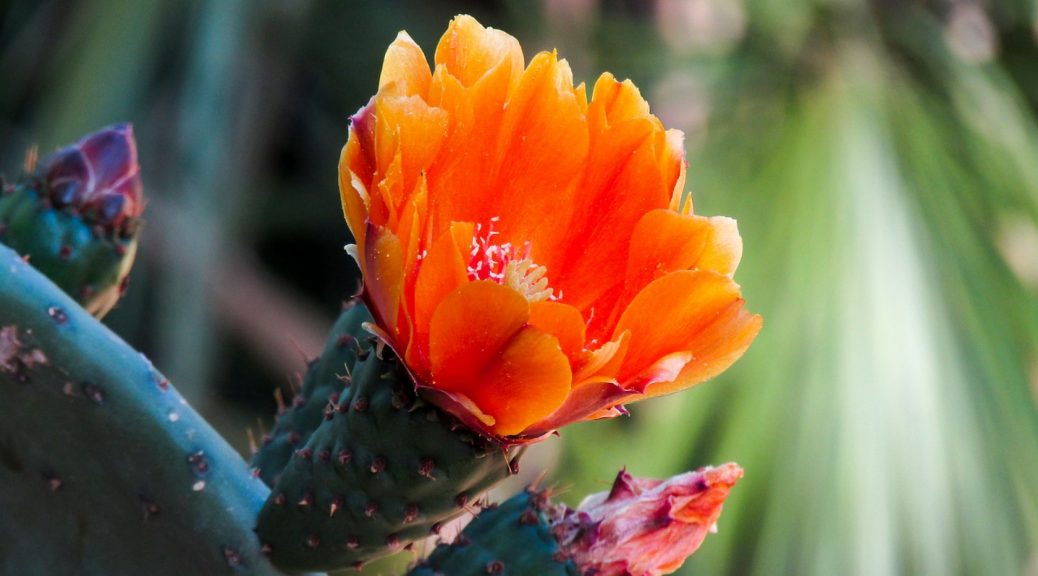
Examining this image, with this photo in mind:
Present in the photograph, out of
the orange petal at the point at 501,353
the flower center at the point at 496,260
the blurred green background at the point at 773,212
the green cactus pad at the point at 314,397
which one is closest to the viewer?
the orange petal at the point at 501,353

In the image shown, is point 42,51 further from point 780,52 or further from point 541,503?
point 541,503

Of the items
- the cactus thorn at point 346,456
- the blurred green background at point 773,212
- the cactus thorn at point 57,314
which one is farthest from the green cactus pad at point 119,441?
the blurred green background at point 773,212

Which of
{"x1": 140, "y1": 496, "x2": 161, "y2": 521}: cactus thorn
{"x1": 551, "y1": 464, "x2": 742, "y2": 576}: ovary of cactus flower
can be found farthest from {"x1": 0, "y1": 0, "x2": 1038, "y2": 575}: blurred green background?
{"x1": 140, "y1": 496, "x2": 161, "y2": 521}: cactus thorn

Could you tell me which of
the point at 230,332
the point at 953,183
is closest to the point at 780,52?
A: the point at 953,183

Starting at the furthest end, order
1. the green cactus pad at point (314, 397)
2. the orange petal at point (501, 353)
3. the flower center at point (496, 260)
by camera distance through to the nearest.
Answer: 1. the green cactus pad at point (314, 397)
2. the flower center at point (496, 260)
3. the orange petal at point (501, 353)

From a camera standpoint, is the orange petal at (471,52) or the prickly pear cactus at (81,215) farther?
the prickly pear cactus at (81,215)

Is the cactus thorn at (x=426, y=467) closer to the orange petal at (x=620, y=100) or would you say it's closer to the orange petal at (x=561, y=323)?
the orange petal at (x=561, y=323)

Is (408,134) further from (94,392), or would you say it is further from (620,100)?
(94,392)

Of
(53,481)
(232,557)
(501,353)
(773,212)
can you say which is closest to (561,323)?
(501,353)
